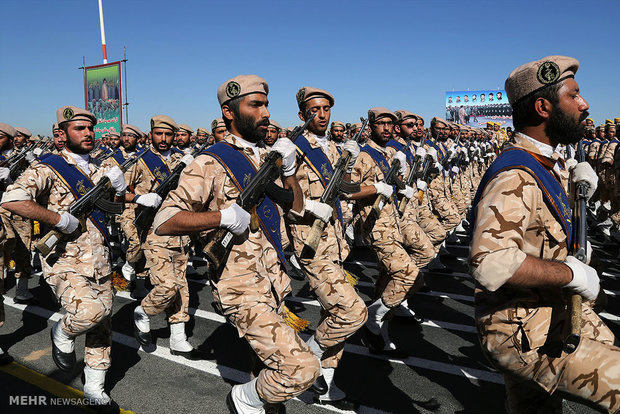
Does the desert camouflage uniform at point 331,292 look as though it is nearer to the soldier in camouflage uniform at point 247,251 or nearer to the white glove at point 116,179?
the soldier in camouflage uniform at point 247,251

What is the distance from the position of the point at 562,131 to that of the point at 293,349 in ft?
5.91

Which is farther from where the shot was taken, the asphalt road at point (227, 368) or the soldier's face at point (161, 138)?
the soldier's face at point (161, 138)

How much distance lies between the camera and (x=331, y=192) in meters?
4.39

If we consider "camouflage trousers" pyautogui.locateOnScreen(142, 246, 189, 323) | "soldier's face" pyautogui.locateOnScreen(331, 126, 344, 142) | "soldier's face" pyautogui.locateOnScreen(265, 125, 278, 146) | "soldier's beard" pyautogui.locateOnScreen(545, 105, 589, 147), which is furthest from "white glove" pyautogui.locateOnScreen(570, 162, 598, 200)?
"soldier's face" pyautogui.locateOnScreen(265, 125, 278, 146)

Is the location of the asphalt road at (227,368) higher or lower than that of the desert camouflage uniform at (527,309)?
lower

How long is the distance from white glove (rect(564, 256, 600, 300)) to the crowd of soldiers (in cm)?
1

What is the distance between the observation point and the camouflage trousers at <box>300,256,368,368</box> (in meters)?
3.74

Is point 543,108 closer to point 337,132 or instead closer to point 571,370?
point 571,370

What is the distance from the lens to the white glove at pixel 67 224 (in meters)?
3.68

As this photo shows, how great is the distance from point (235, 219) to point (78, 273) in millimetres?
A: 1862

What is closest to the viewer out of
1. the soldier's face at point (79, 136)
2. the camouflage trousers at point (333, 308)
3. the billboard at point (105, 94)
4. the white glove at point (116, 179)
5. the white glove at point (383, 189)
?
the camouflage trousers at point (333, 308)

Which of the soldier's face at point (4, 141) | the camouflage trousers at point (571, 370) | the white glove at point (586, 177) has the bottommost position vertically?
the camouflage trousers at point (571, 370)

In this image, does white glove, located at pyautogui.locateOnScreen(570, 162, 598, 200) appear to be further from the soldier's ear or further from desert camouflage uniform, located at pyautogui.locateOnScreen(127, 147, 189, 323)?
desert camouflage uniform, located at pyautogui.locateOnScreen(127, 147, 189, 323)

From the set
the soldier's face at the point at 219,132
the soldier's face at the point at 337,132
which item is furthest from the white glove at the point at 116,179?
the soldier's face at the point at 337,132
